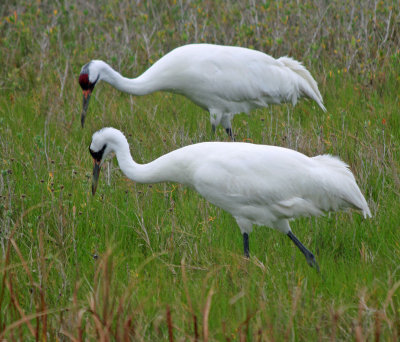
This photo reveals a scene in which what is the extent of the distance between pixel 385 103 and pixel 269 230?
2265 millimetres

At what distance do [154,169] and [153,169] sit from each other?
10 mm

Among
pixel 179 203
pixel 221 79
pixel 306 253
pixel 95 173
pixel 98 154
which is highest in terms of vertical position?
pixel 221 79

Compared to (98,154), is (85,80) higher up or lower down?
higher up

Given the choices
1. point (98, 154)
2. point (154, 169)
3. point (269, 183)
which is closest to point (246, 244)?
point (269, 183)

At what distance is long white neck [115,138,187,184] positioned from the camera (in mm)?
4480

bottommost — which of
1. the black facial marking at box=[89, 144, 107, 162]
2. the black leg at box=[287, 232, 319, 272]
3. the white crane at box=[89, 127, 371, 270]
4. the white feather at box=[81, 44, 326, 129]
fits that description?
the black leg at box=[287, 232, 319, 272]

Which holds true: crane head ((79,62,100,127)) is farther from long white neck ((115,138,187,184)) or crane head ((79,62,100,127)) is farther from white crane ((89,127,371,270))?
white crane ((89,127,371,270))

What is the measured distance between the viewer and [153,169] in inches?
180

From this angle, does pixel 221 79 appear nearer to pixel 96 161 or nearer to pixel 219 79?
pixel 219 79

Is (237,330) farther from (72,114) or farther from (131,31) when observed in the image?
(131,31)

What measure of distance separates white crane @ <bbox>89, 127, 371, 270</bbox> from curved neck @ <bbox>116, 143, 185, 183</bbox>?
11 cm

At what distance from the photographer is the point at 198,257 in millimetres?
4102

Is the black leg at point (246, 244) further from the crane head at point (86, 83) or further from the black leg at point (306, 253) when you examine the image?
the crane head at point (86, 83)

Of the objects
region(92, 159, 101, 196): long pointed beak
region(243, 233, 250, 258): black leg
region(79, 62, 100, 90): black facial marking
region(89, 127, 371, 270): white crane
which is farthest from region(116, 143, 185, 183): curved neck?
region(79, 62, 100, 90): black facial marking
